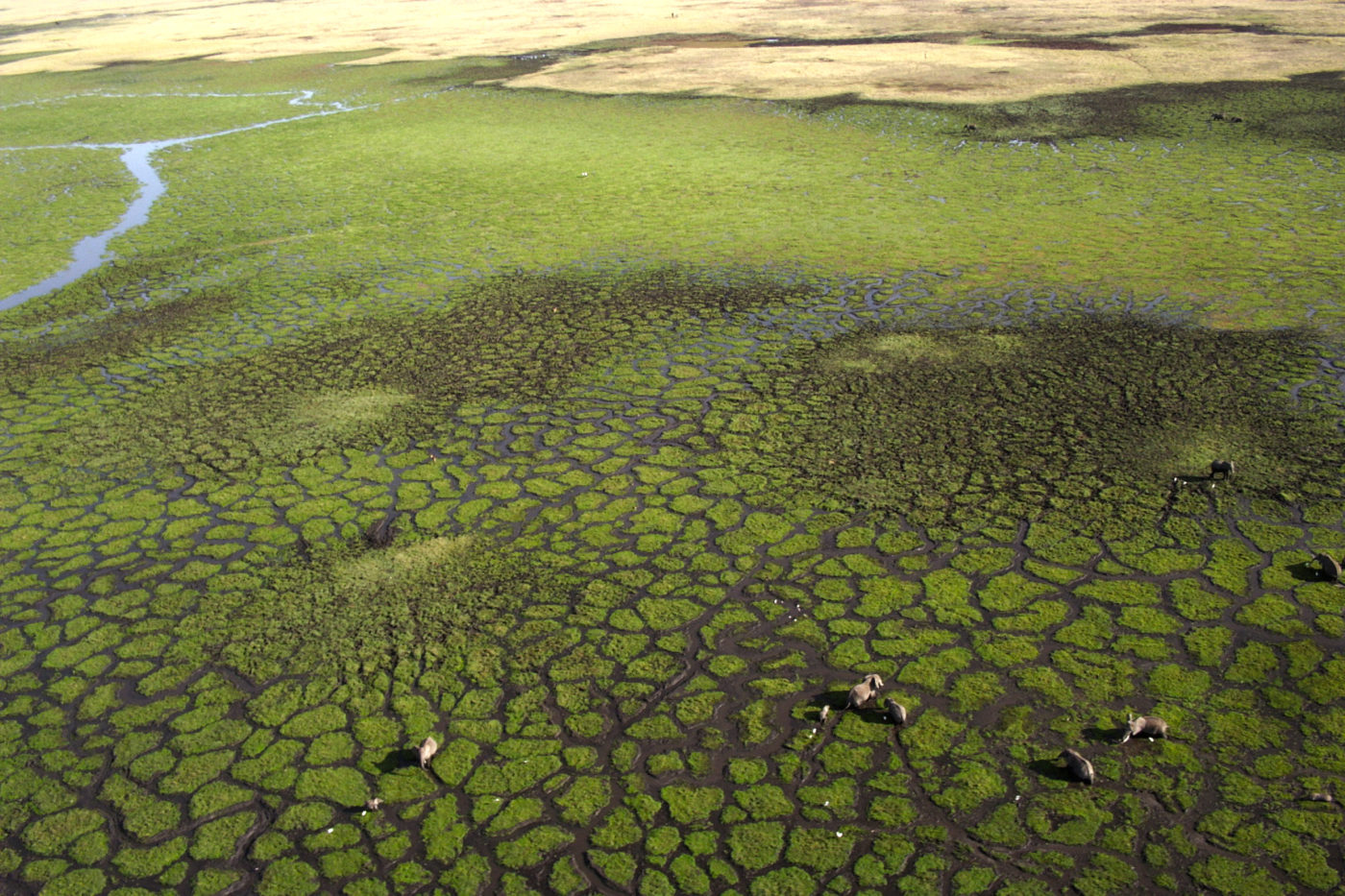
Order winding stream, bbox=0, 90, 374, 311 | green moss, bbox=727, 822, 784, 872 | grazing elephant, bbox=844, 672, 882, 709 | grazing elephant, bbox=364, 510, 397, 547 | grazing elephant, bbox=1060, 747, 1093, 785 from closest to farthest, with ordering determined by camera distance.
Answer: green moss, bbox=727, 822, 784, 872 < grazing elephant, bbox=1060, 747, 1093, 785 < grazing elephant, bbox=844, 672, 882, 709 < grazing elephant, bbox=364, 510, 397, 547 < winding stream, bbox=0, 90, 374, 311

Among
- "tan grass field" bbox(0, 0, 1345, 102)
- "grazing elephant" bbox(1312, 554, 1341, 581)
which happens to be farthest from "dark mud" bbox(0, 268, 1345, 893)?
"tan grass field" bbox(0, 0, 1345, 102)

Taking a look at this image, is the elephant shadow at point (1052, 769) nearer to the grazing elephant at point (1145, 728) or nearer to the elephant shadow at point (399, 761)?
the grazing elephant at point (1145, 728)

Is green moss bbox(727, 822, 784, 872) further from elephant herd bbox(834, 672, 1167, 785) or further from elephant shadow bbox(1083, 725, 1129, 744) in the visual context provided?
elephant shadow bbox(1083, 725, 1129, 744)

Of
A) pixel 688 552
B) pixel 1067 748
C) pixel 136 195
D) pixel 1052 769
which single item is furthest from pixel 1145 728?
Result: pixel 136 195

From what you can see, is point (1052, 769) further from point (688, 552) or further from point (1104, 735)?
point (688, 552)

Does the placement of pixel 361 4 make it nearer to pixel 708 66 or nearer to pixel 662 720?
pixel 708 66

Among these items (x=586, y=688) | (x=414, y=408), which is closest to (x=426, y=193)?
(x=414, y=408)
